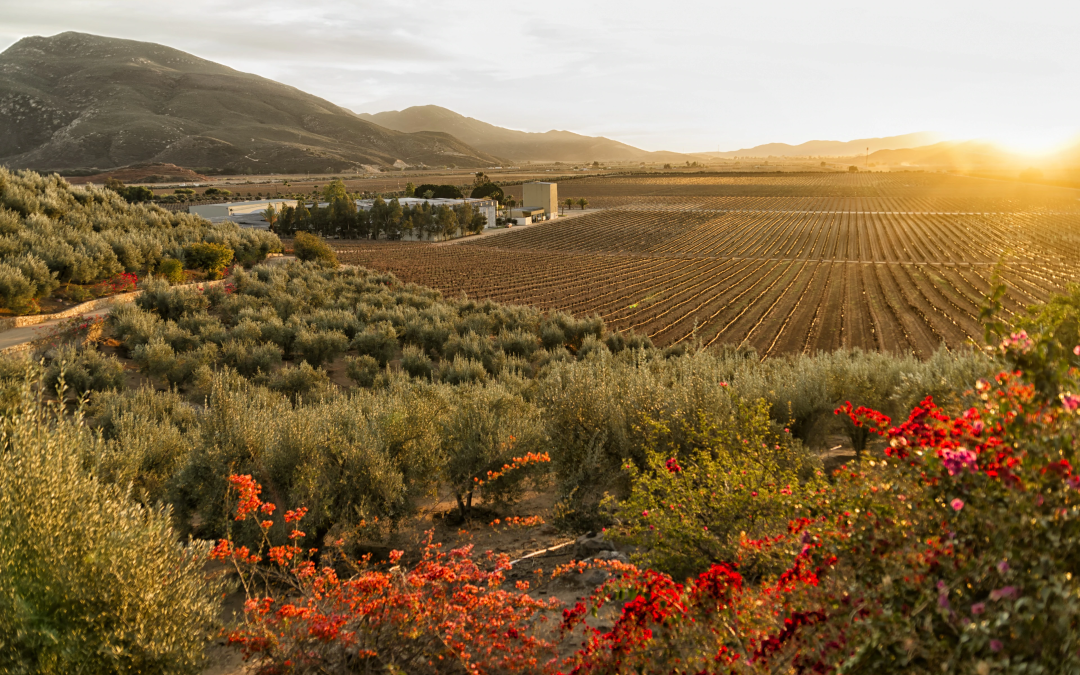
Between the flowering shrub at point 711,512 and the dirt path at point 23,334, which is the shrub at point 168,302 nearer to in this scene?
the dirt path at point 23,334

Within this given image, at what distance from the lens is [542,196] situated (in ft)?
285

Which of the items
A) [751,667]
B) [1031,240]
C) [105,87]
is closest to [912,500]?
[751,667]

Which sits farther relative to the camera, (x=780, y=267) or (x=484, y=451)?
(x=780, y=267)

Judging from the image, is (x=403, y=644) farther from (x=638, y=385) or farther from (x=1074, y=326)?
(x=638, y=385)

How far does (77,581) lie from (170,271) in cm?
2355

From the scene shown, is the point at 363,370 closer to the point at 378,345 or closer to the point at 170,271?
the point at 378,345

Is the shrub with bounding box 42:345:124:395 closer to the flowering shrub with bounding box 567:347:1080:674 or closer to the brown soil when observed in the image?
the flowering shrub with bounding box 567:347:1080:674

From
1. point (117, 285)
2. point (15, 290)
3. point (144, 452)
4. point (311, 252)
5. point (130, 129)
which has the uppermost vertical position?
point (130, 129)

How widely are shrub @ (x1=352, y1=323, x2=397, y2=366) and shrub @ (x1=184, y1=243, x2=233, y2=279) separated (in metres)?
11.1

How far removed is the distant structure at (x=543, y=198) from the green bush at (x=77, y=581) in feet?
272

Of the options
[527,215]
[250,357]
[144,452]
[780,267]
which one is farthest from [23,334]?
[527,215]

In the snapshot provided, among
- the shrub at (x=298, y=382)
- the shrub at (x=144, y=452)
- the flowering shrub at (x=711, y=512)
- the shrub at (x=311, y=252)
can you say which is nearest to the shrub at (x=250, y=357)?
the shrub at (x=298, y=382)

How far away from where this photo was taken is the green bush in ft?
11.3

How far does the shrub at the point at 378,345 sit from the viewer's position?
18.6 meters
